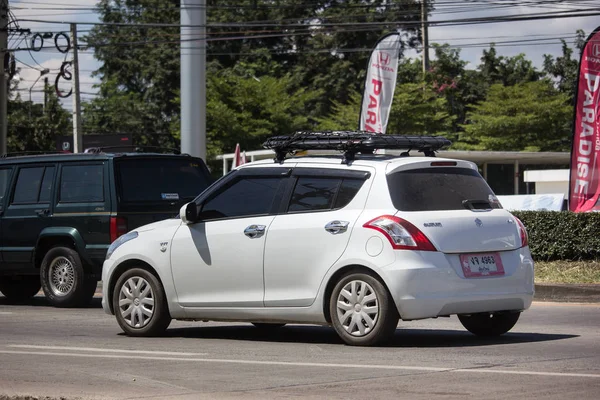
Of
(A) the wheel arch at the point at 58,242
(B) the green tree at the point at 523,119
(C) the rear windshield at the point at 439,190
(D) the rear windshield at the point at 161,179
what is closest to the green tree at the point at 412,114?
(B) the green tree at the point at 523,119

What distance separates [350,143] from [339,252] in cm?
106

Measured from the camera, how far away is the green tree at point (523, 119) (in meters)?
58.1

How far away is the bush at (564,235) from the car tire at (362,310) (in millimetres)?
10825

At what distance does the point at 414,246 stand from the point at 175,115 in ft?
203

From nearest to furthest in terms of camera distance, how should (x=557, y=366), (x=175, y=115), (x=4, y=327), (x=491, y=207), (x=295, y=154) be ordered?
(x=557, y=366) < (x=491, y=207) < (x=295, y=154) < (x=4, y=327) < (x=175, y=115)

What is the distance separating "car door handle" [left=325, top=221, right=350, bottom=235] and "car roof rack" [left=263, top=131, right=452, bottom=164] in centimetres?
65

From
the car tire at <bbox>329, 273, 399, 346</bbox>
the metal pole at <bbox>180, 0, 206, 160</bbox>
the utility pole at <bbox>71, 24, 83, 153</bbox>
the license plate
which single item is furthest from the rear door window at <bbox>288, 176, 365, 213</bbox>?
the utility pole at <bbox>71, 24, 83, 153</bbox>

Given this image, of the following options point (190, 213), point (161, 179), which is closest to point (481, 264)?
point (190, 213)

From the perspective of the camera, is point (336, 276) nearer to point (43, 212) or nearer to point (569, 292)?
point (43, 212)

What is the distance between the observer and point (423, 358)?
9.16 metres

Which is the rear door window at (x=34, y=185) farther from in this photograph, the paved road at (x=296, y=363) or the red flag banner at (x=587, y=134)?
the red flag banner at (x=587, y=134)

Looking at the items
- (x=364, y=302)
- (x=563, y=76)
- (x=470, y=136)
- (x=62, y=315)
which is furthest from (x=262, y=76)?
(x=364, y=302)

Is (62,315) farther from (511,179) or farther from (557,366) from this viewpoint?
(511,179)

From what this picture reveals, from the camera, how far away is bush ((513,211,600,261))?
1991 cm
